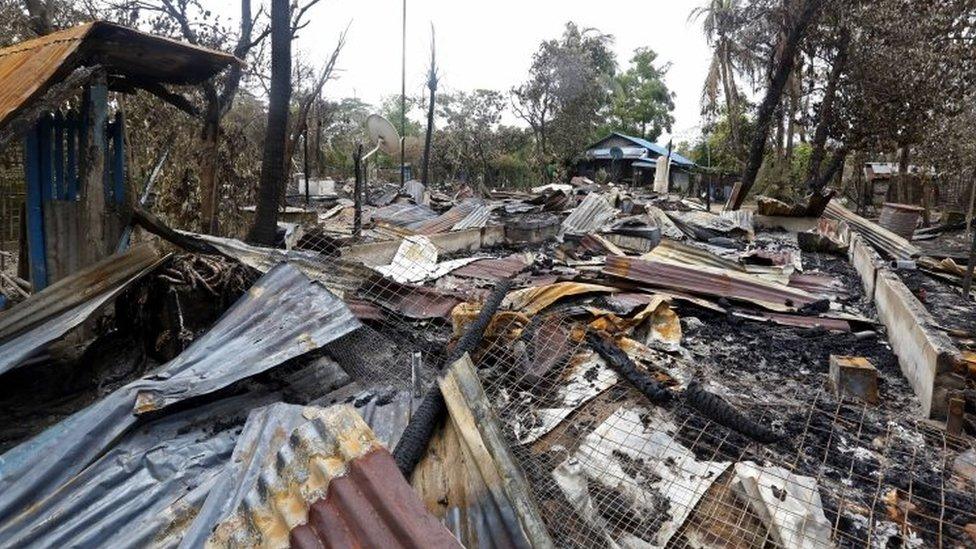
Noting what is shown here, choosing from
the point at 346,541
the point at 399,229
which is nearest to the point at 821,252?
the point at 399,229

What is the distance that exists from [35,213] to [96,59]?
1.15 metres

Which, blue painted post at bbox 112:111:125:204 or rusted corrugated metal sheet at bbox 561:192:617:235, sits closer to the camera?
blue painted post at bbox 112:111:125:204

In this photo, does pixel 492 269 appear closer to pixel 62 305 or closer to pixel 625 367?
pixel 625 367

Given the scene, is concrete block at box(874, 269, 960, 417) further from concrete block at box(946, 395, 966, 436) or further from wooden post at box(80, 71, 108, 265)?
wooden post at box(80, 71, 108, 265)

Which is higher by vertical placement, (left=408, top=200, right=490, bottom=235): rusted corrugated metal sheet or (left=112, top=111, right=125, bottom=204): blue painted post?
(left=112, top=111, right=125, bottom=204): blue painted post

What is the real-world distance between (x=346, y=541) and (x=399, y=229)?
25.1 feet

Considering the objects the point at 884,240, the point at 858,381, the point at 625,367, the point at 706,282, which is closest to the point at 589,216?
the point at 884,240

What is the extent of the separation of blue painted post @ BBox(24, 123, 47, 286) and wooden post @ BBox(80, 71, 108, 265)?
0.27 m

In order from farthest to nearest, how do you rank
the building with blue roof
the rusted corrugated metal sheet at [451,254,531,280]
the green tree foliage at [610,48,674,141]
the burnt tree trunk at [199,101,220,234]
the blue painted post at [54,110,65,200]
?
the green tree foliage at [610,48,674,141]
the building with blue roof
the burnt tree trunk at [199,101,220,234]
the rusted corrugated metal sheet at [451,254,531,280]
the blue painted post at [54,110,65,200]

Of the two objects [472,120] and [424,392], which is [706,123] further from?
[424,392]

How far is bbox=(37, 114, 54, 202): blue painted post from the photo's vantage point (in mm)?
4027

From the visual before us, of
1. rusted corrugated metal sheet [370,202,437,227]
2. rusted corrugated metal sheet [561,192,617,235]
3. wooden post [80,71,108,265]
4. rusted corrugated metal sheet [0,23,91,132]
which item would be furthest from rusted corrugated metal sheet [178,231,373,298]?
rusted corrugated metal sheet [561,192,617,235]

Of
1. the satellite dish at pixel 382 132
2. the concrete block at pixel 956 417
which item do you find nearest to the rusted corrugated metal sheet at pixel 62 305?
the concrete block at pixel 956 417

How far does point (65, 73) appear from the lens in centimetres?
339
